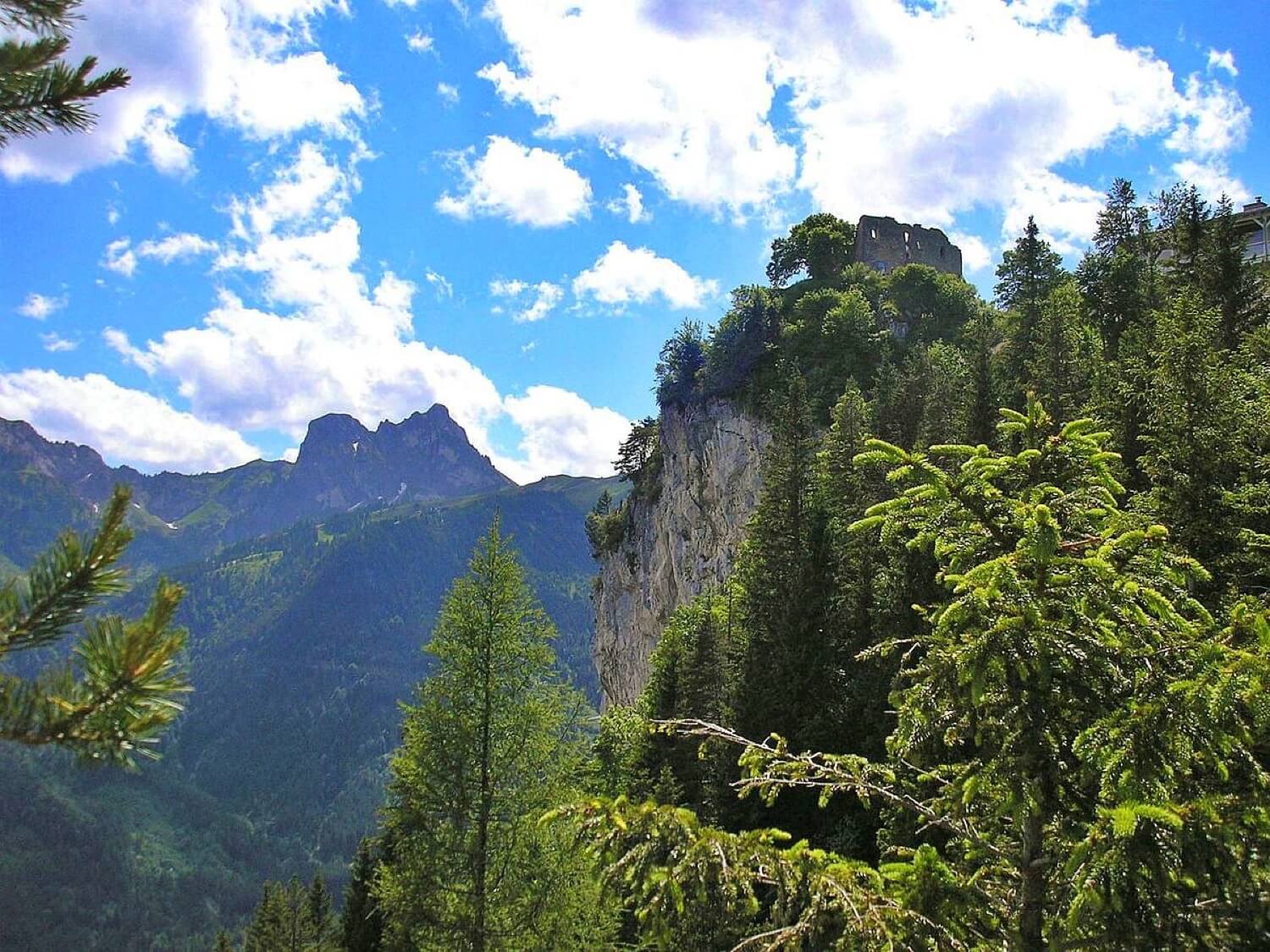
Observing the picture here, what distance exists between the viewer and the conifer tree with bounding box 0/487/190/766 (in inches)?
98.3

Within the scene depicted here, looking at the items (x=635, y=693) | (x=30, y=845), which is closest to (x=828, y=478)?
(x=635, y=693)

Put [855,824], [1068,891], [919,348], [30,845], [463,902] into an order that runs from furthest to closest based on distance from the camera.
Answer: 1. [30,845]
2. [919,348]
3. [855,824]
4. [463,902]
5. [1068,891]

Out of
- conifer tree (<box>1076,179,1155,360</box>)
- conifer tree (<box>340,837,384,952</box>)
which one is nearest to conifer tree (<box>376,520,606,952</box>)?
conifer tree (<box>340,837,384,952</box>)

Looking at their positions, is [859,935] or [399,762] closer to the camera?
[859,935]

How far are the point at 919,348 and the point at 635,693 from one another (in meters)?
34.9

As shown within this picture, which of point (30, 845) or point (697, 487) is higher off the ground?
point (697, 487)

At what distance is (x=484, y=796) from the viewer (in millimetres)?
12008

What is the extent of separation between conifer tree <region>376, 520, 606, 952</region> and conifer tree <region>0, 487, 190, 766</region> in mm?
9584

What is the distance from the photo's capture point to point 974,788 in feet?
15.8

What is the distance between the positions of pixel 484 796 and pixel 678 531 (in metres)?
46.5

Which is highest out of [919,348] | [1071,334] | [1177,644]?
[919,348]

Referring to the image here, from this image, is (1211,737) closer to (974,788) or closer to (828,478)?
(974,788)

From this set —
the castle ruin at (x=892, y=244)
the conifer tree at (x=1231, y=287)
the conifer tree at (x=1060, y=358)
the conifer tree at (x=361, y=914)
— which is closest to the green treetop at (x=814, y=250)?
the castle ruin at (x=892, y=244)

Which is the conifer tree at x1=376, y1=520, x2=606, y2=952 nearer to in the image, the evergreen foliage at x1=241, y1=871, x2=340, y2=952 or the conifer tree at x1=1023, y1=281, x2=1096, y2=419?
the conifer tree at x1=1023, y1=281, x2=1096, y2=419
